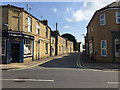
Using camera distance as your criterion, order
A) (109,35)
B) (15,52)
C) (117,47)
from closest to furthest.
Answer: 1. (117,47)
2. (109,35)
3. (15,52)

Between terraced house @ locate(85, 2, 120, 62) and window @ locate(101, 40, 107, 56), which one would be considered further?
window @ locate(101, 40, 107, 56)

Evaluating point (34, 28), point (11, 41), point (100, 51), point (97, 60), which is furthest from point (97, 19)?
point (11, 41)

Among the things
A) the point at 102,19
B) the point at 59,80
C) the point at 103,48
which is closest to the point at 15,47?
the point at 59,80

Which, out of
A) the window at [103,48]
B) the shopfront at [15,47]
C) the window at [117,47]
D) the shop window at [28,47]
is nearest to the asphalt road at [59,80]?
the shopfront at [15,47]

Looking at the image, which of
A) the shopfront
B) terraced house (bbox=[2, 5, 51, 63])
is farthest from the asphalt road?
terraced house (bbox=[2, 5, 51, 63])

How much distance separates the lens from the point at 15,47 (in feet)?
48.2

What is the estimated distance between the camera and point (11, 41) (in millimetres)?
13562

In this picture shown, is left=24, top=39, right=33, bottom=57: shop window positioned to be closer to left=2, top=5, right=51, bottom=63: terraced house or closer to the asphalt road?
left=2, top=5, right=51, bottom=63: terraced house

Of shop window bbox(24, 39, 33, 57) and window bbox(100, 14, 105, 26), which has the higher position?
window bbox(100, 14, 105, 26)

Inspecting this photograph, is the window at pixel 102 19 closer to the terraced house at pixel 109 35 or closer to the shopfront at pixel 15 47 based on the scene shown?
the terraced house at pixel 109 35

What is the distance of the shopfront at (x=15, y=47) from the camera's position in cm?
1325

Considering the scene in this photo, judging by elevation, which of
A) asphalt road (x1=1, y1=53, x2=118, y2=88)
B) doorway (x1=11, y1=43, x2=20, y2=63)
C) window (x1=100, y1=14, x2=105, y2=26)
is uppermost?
window (x1=100, y1=14, x2=105, y2=26)

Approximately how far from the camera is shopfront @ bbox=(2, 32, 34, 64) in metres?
13.2

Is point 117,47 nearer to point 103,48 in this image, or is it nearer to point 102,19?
point 103,48
